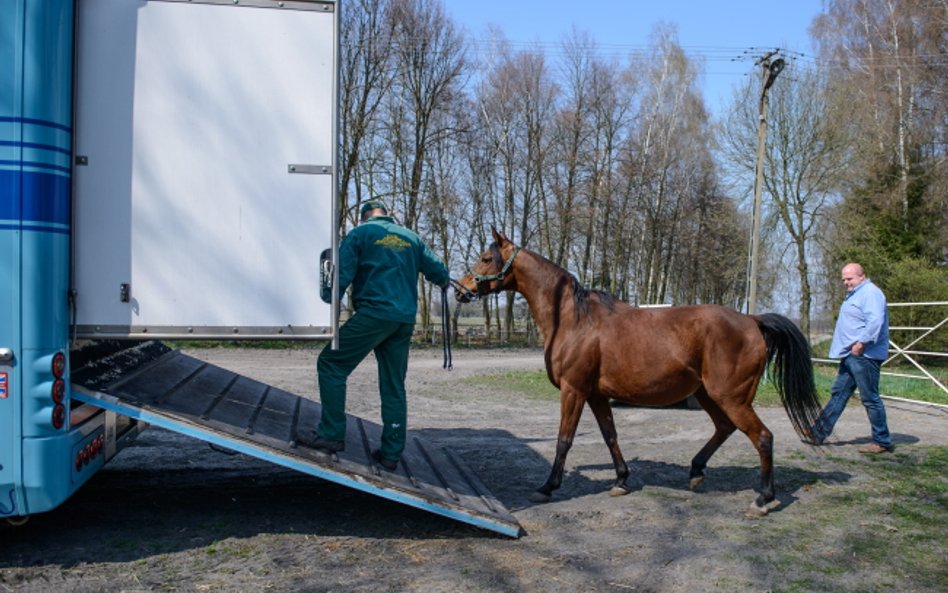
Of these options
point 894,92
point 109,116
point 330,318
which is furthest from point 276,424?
point 894,92

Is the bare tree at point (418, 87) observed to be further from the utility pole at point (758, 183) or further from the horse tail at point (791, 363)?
the horse tail at point (791, 363)

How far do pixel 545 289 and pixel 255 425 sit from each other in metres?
2.66

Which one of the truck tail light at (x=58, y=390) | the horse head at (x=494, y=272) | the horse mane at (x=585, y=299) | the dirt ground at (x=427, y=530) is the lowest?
the dirt ground at (x=427, y=530)

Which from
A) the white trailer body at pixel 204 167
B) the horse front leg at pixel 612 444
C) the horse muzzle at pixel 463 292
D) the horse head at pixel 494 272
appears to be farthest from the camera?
the horse head at pixel 494 272

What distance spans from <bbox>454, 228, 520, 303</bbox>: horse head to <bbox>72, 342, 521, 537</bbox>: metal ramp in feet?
4.92

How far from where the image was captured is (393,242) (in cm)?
554

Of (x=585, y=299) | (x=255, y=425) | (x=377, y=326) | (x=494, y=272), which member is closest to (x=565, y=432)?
(x=585, y=299)

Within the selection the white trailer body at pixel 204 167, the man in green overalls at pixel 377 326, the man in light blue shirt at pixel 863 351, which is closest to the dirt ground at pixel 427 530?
the man in light blue shirt at pixel 863 351

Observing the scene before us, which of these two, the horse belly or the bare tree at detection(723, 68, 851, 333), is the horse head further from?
the bare tree at detection(723, 68, 851, 333)

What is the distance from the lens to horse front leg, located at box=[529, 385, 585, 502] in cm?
620

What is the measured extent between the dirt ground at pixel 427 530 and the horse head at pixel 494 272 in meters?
1.72

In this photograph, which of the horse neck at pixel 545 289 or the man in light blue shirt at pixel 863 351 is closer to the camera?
the horse neck at pixel 545 289

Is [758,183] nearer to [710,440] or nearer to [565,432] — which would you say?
[710,440]

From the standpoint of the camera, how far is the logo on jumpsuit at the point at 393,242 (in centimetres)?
549
